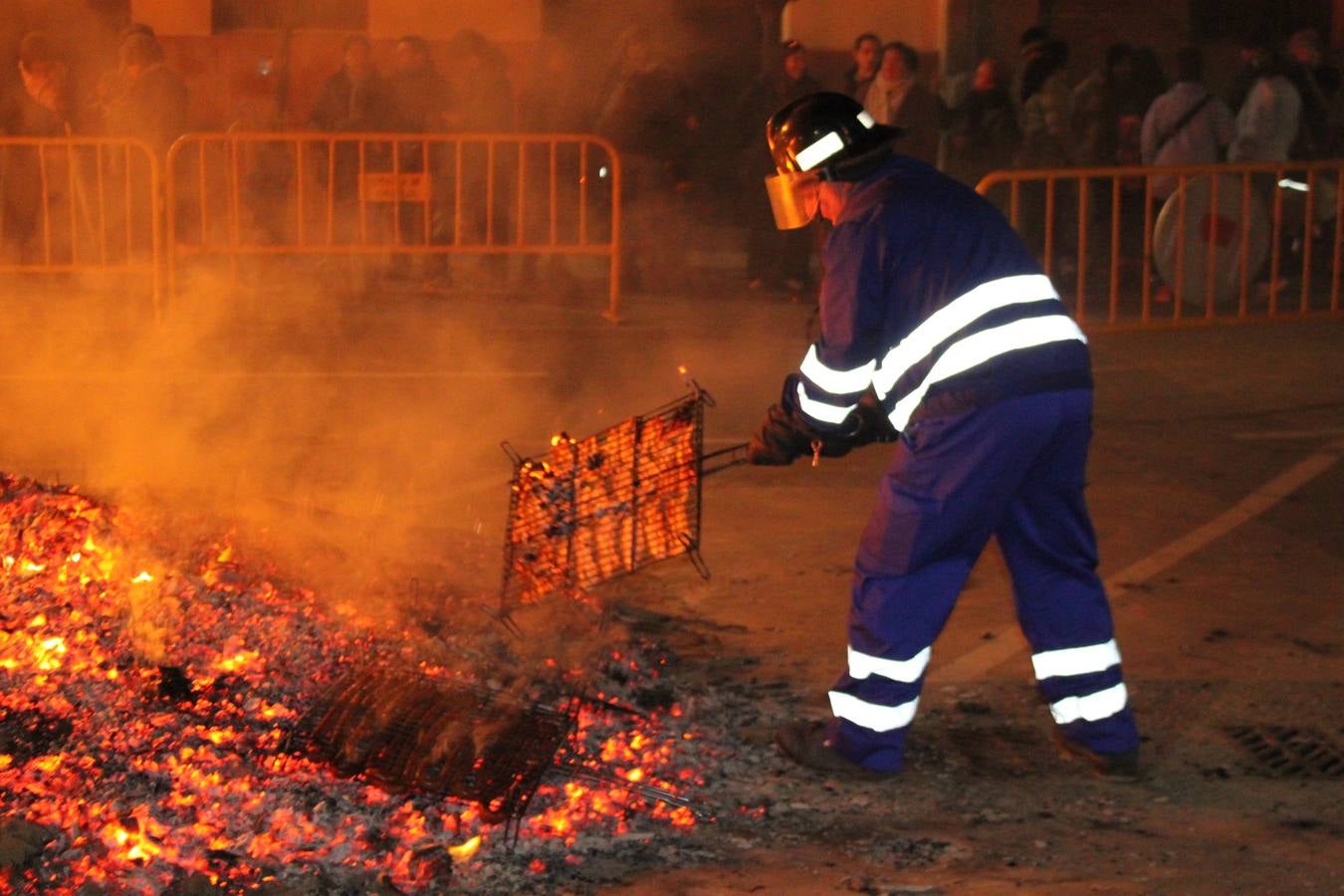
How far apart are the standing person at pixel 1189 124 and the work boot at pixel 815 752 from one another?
9.18m

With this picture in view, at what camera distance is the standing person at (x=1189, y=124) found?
1318 centimetres

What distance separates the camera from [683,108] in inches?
536

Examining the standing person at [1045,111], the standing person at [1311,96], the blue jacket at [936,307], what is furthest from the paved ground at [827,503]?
the standing person at [1311,96]

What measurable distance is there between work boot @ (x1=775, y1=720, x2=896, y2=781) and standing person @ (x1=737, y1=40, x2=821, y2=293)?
8.78 meters

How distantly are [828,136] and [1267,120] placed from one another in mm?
9443

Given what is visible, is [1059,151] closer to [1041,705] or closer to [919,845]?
[1041,705]

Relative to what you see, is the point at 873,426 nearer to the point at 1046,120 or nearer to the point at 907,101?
the point at 907,101

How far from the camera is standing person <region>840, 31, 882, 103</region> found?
44.2 ft

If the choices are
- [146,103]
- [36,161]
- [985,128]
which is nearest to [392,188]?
[146,103]

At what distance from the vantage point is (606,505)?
5.67 meters

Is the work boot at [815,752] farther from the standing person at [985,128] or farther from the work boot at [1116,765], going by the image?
the standing person at [985,128]

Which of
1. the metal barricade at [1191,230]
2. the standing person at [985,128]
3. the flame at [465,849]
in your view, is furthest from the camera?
the standing person at [985,128]

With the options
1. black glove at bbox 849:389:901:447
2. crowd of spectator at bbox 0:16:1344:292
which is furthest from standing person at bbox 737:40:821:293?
black glove at bbox 849:389:901:447

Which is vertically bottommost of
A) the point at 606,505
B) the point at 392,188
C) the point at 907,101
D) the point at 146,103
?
the point at 606,505
